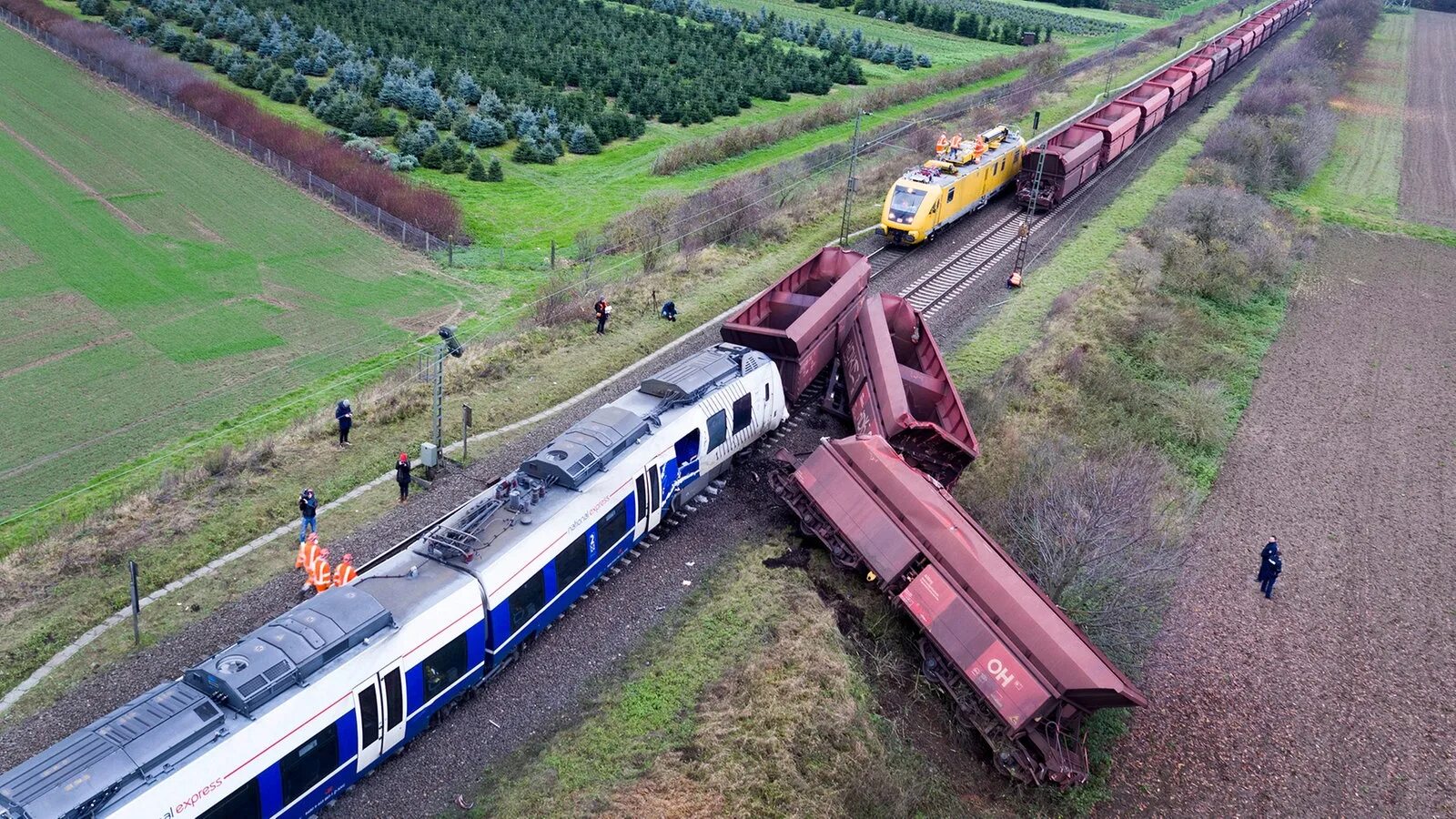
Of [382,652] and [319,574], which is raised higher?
[382,652]

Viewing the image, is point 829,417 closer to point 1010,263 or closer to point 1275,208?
point 1010,263

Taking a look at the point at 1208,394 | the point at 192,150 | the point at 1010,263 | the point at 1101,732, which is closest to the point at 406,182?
the point at 192,150

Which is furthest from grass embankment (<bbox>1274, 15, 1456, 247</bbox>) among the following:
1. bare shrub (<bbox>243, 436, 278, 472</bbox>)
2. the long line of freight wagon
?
bare shrub (<bbox>243, 436, 278, 472</bbox>)

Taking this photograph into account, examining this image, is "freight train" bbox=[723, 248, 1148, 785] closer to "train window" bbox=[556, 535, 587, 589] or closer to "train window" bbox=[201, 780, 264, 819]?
"train window" bbox=[556, 535, 587, 589]

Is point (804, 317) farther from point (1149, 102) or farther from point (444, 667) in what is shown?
point (1149, 102)

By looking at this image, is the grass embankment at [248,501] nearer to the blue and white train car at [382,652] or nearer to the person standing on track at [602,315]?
the person standing on track at [602,315]

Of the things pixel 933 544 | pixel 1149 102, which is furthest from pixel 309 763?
pixel 1149 102

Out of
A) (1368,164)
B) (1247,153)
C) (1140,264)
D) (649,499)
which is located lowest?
(649,499)
